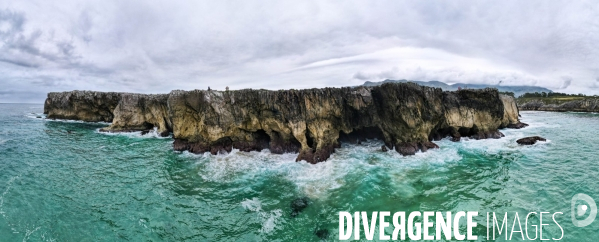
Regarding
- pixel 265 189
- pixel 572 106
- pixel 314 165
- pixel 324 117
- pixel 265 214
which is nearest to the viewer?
pixel 265 214

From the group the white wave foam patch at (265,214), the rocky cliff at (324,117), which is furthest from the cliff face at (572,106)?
the white wave foam patch at (265,214)

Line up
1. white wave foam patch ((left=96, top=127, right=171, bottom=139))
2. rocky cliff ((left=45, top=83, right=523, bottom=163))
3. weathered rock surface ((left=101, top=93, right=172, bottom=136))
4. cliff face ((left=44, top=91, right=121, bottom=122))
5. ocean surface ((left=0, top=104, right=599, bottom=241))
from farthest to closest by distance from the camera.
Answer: cliff face ((left=44, top=91, right=121, bottom=122)) < weathered rock surface ((left=101, top=93, right=172, bottom=136)) < white wave foam patch ((left=96, top=127, right=171, bottom=139)) < rocky cliff ((left=45, top=83, right=523, bottom=163)) < ocean surface ((left=0, top=104, right=599, bottom=241))

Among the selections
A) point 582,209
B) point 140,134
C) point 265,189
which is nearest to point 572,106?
point 582,209

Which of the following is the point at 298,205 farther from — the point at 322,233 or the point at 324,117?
the point at 324,117

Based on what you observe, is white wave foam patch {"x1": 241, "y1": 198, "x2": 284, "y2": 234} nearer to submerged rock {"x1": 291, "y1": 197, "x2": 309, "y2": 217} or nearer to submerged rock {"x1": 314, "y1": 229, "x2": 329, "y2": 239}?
submerged rock {"x1": 291, "y1": 197, "x2": 309, "y2": 217}

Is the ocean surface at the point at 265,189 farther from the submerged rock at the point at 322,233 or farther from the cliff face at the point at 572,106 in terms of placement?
the cliff face at the point at 572,106

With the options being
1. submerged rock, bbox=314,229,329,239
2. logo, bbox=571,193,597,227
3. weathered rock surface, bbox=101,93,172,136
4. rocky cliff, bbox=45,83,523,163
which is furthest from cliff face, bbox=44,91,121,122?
logo, bbox=571,193,597,227
